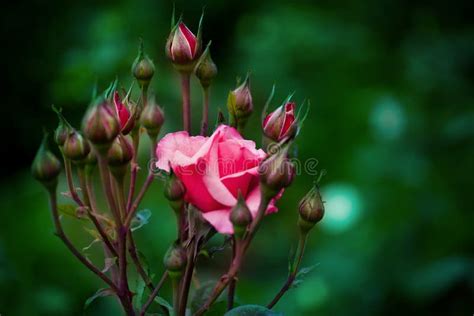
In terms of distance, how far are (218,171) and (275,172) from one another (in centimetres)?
7

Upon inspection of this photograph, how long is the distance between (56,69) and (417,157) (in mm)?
1568

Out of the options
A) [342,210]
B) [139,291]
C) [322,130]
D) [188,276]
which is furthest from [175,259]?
A: [322,130]

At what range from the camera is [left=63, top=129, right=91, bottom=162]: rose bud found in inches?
33.7

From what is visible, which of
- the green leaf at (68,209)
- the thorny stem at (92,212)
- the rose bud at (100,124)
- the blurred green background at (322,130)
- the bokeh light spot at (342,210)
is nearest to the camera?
the rose bud at (100,124)

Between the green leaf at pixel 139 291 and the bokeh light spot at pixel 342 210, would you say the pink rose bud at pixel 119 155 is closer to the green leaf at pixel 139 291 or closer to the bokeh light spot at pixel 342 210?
the green leaf at pixel 139 291

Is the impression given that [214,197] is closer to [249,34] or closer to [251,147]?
[251,147]

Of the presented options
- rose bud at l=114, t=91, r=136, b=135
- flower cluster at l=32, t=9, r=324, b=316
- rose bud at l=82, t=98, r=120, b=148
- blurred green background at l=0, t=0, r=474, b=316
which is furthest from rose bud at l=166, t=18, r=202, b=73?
blurred green background at l=0, t=0, r=474, b=316

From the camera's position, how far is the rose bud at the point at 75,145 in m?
0.85

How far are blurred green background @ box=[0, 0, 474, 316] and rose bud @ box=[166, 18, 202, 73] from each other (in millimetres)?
1025

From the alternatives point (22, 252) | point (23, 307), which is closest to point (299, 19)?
point (22, 252)

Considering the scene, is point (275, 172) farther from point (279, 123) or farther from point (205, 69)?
point (205, 69)

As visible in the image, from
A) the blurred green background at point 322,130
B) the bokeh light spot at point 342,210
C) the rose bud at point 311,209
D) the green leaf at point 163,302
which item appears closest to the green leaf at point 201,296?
the green leaf at point 163,302

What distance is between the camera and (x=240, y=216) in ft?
2.65

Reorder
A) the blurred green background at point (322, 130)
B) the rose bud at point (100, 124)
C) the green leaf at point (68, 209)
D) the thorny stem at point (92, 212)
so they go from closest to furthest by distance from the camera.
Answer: the rose bud at point (100, 124), the thorny stem at point (92, 212), the green leaf at point (68, 209), the blurred green background at point (322, 130)
